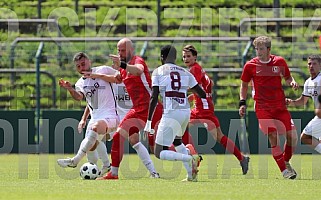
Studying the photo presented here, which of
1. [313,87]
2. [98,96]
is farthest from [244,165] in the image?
[98,96]

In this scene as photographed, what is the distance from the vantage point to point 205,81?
1505 centimetres

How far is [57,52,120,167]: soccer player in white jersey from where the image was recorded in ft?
45.5

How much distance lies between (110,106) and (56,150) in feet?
28.1

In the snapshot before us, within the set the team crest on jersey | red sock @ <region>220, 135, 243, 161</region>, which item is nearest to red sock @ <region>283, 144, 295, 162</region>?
red sock @ <region>220, 135, 243, 161</region>

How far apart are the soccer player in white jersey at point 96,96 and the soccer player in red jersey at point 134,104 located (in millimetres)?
290

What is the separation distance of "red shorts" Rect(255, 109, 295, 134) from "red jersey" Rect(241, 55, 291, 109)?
11cm

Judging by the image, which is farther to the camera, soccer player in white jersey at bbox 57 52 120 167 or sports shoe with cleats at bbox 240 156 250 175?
sports shoe with cleats at bbox 240 156 250 175

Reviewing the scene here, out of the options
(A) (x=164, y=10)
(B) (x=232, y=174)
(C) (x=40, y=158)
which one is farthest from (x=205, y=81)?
(A) (x=164, y=10)

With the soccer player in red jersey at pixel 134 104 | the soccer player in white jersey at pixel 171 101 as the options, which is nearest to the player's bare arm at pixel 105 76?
the soccer player in red jersey at pixel 134 104

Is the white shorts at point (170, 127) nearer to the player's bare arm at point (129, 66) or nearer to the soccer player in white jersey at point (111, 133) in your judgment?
the player's bare arm at point (129, 66)

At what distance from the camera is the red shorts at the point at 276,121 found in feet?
46.6

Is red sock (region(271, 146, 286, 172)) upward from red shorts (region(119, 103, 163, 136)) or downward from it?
downward

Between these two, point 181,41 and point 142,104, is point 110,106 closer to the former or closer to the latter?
point 142,104

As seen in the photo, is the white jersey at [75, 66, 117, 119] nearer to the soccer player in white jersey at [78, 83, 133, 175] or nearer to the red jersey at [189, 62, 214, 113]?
the soccer player in white jersey at [78, 83, 133, 175]
